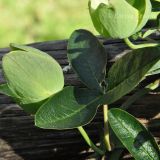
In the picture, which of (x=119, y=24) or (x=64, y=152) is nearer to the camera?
(x=119, y=24)

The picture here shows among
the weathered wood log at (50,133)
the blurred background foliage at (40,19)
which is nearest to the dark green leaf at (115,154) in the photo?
the weathered wood log at (50,133)

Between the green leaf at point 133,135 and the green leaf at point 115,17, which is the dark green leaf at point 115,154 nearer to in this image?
the green leaf at point 133,135

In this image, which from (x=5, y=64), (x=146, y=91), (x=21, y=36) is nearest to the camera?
(x=5, y=64)

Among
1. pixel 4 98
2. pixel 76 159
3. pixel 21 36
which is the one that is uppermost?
pixel 4 98

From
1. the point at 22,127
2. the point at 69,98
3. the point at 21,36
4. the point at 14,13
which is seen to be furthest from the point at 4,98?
the point at 14,13

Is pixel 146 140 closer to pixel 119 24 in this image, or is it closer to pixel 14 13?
pixel 119 24

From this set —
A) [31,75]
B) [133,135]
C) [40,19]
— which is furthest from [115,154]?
[40,19]
